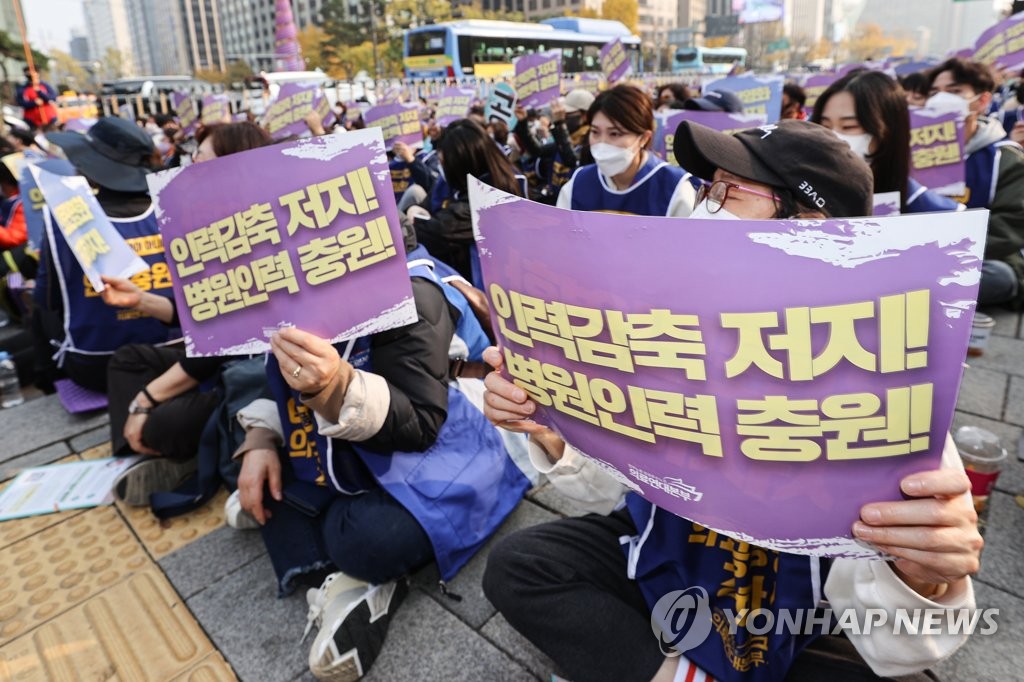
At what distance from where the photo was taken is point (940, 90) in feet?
14.4

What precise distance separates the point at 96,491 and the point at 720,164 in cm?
298

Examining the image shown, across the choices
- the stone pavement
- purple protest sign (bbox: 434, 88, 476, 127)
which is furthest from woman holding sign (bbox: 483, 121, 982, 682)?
purple protest sign (bbox: 434, 88, 476, 127)

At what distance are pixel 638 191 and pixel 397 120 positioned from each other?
3.77 metres

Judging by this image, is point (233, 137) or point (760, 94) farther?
point (760, 94)

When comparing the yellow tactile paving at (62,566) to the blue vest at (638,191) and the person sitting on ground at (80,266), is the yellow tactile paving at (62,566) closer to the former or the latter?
the person sitting on ground at (80,266)

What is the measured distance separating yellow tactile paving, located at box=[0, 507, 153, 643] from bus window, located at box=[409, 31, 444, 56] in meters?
23.3

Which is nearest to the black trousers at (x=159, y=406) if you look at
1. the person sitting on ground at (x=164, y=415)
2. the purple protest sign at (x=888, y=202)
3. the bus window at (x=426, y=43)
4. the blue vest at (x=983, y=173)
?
the person sitting on ground at (x=164, y=415)

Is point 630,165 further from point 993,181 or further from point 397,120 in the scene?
point 397,120

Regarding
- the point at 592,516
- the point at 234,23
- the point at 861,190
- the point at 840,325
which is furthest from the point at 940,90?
the point at 234,23

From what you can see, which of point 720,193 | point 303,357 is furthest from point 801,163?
point 303,357

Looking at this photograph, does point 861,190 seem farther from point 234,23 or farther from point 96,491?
point 234,23

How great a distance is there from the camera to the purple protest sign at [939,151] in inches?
141

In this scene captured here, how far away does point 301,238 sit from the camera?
146cm

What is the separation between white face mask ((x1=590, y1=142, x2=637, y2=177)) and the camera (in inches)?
137
